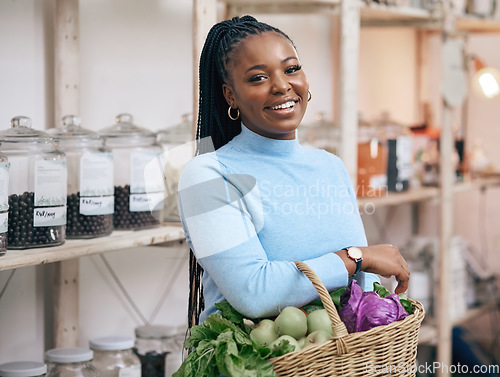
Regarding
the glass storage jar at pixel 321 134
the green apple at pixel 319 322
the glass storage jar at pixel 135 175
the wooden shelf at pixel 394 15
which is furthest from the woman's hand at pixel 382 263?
the wooden shelf at pixel 394 15

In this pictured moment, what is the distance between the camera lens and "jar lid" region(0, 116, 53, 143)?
1443 mm

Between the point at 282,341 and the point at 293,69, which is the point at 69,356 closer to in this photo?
the point at 282,341

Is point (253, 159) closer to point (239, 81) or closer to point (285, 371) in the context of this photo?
point (239, 81)

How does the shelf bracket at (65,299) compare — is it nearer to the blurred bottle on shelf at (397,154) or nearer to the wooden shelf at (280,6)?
the wooden shelf at (280,6)

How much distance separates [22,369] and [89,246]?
1.00 feet

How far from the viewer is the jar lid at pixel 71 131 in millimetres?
1603

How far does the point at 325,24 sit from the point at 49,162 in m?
1.63

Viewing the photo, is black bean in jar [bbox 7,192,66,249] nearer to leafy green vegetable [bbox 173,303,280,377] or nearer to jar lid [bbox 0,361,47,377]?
jar lid [bbox 0,361,47,377]

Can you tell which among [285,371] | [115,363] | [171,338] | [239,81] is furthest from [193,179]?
[171,338]

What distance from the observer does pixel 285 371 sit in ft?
3.34

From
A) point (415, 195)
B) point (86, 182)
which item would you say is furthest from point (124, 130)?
point (415, 195)

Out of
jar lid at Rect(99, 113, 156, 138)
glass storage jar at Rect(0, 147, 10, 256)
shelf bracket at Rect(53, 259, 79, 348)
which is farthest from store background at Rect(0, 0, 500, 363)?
glass storage jar at Rect(0, 147, 10, 256)

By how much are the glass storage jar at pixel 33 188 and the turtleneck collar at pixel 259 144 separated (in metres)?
0.43

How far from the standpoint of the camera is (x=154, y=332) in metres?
1.92
